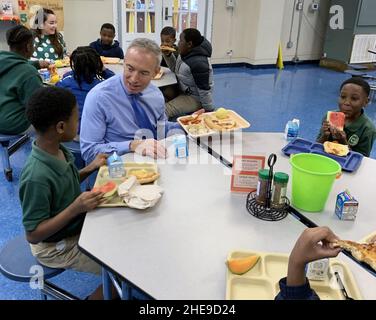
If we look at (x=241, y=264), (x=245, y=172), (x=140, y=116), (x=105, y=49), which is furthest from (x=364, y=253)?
(x=105, y=49)

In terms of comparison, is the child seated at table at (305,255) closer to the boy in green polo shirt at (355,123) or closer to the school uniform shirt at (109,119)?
the school uniform shirt at (109,119)

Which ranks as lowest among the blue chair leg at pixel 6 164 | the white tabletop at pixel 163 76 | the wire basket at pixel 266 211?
the blue chair leg at pixel 6 164

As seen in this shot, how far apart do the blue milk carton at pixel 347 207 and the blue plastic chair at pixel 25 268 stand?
3.85 feet

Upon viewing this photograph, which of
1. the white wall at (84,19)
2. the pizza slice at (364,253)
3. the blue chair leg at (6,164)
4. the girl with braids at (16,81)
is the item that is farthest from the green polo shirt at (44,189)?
the white wall at (84,19)

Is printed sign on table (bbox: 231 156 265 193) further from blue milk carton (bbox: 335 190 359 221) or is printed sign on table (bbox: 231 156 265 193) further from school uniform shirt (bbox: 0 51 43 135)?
school uniform shirt (bbox: 0 51 43 135)

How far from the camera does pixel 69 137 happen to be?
5.11ft

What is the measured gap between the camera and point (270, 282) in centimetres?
110

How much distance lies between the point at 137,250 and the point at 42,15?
3.63 meters

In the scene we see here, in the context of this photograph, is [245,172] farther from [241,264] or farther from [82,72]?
[82,72]

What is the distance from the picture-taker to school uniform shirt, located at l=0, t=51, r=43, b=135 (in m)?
2.75

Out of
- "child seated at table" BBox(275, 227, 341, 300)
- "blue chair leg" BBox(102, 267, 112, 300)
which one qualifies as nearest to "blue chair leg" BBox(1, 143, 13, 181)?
"blue chair leg" BBox(102, 267, 112, 300)

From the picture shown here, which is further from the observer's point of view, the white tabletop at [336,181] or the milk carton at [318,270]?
the white tabletop at [336,181]

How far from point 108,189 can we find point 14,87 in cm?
178

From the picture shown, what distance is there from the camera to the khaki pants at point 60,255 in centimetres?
151
